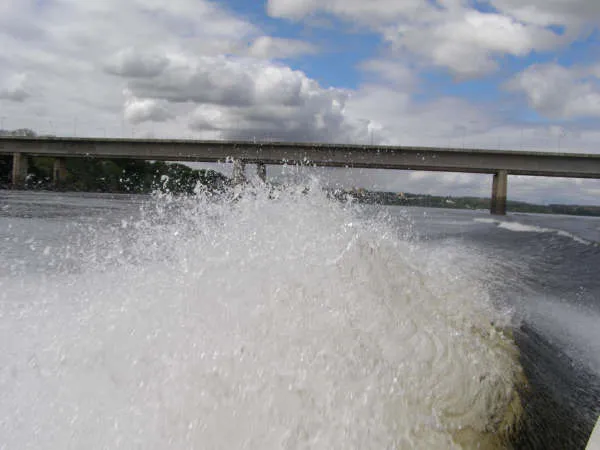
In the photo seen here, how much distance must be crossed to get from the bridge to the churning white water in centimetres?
4636

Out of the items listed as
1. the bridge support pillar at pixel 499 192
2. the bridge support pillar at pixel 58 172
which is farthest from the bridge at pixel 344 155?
the bridge support pillar at pixel 58 172

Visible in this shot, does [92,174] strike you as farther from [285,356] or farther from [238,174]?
[285,356]

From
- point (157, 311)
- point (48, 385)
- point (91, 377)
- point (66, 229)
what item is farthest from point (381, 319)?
point (66, 229)

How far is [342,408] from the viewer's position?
3199mm

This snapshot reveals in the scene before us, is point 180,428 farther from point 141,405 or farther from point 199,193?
point 199,193

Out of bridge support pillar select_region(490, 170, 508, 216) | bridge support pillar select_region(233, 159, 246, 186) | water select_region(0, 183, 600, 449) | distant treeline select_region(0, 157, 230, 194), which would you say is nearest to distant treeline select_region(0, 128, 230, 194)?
distant treeline select_region(0, 157, 230, 194)

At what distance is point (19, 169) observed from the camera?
62.2 meters

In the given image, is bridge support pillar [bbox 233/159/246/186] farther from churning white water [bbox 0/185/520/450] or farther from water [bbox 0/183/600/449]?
churning white water [bbox 0/185/520/450]

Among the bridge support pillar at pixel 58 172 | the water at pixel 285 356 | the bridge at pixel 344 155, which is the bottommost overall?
the water at pixel 285 356

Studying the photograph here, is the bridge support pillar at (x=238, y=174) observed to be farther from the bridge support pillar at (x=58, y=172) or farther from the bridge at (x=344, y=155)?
the bridge support pillar at (x=58, y=172)

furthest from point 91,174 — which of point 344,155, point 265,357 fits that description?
point 265,357

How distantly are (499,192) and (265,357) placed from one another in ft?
198

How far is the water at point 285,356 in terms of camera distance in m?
3.14

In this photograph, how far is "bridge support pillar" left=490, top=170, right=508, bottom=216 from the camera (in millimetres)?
57250
